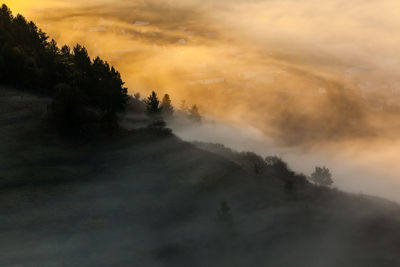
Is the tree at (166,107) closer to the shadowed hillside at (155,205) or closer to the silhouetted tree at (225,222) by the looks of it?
the shadowed hillside at (155,205)

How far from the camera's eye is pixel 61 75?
10600 cm

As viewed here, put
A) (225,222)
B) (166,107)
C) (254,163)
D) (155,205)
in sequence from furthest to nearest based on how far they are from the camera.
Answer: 1. (166,107)
2. (254,163)
3. (155,205)
4. (225,222)

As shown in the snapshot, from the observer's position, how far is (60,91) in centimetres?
8206

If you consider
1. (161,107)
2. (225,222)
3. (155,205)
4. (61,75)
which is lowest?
(225,222)

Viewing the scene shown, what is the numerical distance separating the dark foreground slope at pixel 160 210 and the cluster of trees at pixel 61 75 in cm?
632

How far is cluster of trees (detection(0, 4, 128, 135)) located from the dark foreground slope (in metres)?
6.32

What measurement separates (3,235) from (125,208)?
17.4m

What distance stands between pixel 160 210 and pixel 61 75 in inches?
2018

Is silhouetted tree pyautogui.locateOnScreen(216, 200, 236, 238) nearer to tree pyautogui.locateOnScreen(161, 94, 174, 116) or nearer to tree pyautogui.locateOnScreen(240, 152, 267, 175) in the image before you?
tree pyautogui.locateOnScreen(240, 152, 267, 175)

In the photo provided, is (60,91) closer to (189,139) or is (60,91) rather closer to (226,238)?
(189,139)

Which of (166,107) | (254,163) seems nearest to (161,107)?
(166,107)

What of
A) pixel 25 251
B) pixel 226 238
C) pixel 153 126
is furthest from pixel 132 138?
pixel 25 251

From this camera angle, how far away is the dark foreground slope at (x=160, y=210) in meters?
60.7

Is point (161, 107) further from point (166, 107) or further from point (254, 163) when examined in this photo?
point (254, 163)
